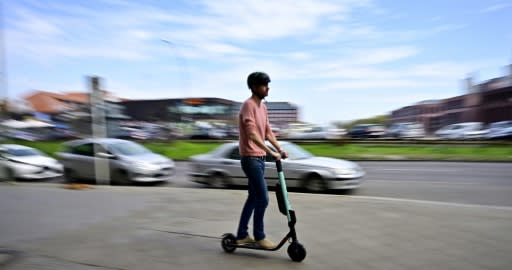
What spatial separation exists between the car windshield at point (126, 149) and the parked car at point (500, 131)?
Result: 2550 centimetres

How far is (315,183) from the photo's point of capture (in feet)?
33.4

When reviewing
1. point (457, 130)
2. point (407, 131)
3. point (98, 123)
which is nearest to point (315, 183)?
point (98, 123)

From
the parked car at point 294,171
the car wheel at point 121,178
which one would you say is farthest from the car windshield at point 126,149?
the parked car at point 294,171

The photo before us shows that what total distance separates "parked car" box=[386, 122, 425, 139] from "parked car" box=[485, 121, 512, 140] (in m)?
6.30

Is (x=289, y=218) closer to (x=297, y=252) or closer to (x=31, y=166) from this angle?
(x=297, y=252)

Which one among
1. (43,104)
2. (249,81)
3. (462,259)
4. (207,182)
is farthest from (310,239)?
(43,104)

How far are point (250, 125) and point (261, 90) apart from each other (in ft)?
1.18

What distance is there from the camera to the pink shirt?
13.8 ft

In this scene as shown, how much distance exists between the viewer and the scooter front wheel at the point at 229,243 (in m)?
4.52

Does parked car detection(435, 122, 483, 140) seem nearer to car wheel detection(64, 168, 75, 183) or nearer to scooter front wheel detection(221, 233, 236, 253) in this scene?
car wheel detection(64, 168, 75, 183)

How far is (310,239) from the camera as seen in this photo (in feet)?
16.8

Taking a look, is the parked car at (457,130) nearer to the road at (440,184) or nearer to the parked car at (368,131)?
the parked car at (368,131)

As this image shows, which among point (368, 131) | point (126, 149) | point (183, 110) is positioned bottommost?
point (126, 149)

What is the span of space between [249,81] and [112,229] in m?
2.80
